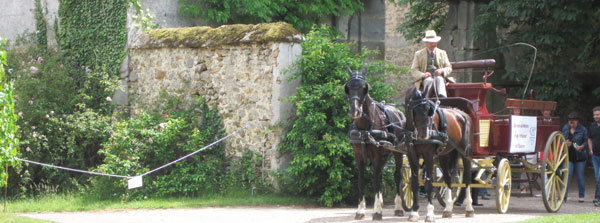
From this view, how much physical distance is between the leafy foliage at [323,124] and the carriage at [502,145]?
3.66 ft

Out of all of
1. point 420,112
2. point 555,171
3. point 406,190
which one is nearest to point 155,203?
point 406,190

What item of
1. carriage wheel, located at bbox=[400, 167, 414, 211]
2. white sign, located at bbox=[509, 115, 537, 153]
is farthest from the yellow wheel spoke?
carriage wheel, located at bbox=[400, 167, 414, 211]

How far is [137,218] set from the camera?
1072 centimetres

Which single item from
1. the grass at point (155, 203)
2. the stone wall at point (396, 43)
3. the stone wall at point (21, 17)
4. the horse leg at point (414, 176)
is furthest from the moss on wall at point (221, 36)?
the stone wall at point (396, 43)

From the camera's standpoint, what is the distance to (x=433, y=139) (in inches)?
387

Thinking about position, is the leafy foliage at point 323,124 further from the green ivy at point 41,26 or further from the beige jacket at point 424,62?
the green ivy at point 41,26

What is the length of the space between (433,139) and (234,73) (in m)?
4.52

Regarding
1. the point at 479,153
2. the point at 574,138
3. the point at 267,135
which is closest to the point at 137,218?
the point at 267,135

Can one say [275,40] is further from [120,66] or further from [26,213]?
[26,213]

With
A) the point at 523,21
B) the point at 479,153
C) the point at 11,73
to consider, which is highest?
the point at 523,21

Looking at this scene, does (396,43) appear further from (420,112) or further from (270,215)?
(420,112)

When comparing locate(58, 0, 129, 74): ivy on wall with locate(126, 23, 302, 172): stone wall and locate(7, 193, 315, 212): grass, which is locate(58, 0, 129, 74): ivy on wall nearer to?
locate(126, 23, 302, 172): stone wall

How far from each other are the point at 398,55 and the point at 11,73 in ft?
45.3

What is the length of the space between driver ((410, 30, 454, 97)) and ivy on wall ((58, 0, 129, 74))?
616 centimetres
